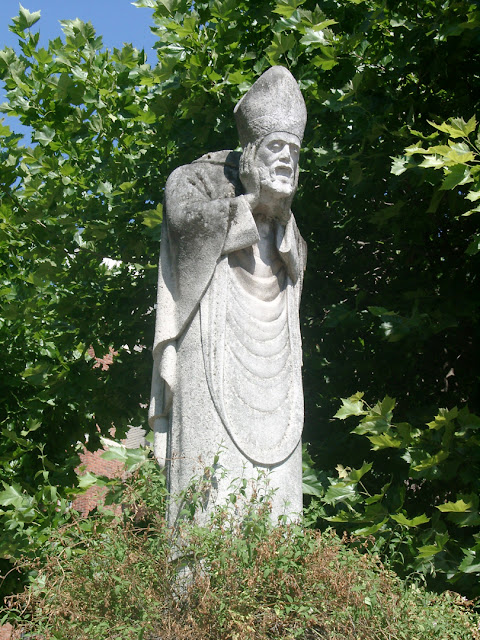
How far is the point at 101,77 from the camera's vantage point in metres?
8.81

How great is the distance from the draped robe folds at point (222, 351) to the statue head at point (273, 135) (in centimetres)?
20

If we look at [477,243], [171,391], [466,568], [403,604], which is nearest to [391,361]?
[477,243]

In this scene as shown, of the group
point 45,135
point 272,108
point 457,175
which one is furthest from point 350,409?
Result: point 45,135

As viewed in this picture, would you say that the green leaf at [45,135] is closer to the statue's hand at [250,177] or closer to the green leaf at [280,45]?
the green leaf at [280,45]

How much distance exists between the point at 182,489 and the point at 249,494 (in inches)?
14.5

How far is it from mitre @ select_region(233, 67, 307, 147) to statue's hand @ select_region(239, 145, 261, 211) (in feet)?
0.35

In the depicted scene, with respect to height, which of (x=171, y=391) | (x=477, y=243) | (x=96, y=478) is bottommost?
(x=96, y=478)

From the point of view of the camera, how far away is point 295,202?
8.30 meters

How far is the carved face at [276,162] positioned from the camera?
17.5ft

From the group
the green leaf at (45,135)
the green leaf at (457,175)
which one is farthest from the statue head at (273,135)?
the green leaf at (45,135)

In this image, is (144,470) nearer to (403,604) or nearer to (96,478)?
(403,604)

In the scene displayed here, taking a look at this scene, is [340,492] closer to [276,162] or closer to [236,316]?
[236,316]

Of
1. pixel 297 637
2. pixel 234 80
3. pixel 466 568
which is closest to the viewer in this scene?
pixel 297 637

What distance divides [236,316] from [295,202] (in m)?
3.34
